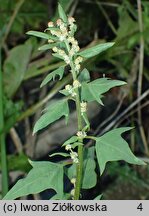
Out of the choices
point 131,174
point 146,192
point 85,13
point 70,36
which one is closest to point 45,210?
point 70,36

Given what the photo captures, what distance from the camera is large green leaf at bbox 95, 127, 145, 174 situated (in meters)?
0.66

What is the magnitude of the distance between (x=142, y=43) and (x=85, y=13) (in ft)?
1.45

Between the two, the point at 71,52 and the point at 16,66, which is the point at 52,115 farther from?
the point at 16,66

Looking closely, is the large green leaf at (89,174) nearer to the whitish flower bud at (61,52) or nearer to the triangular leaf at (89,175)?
the triangular leaf at (89,175)

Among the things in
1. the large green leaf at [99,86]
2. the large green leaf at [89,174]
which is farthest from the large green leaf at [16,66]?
the large green leaf at [99,86]

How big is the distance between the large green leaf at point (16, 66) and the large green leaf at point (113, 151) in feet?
2.99

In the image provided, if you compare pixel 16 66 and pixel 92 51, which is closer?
pixel 92 51

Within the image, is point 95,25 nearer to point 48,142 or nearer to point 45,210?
point 48,142

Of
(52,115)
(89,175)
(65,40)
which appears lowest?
(89,175)

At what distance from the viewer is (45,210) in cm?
79

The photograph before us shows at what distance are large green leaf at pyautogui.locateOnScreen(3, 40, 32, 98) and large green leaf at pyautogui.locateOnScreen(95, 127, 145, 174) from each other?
35.8 inches

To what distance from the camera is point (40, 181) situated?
0.70m

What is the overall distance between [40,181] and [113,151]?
0.39 feet

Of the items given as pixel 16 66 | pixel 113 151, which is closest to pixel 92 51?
pixel 113 151
